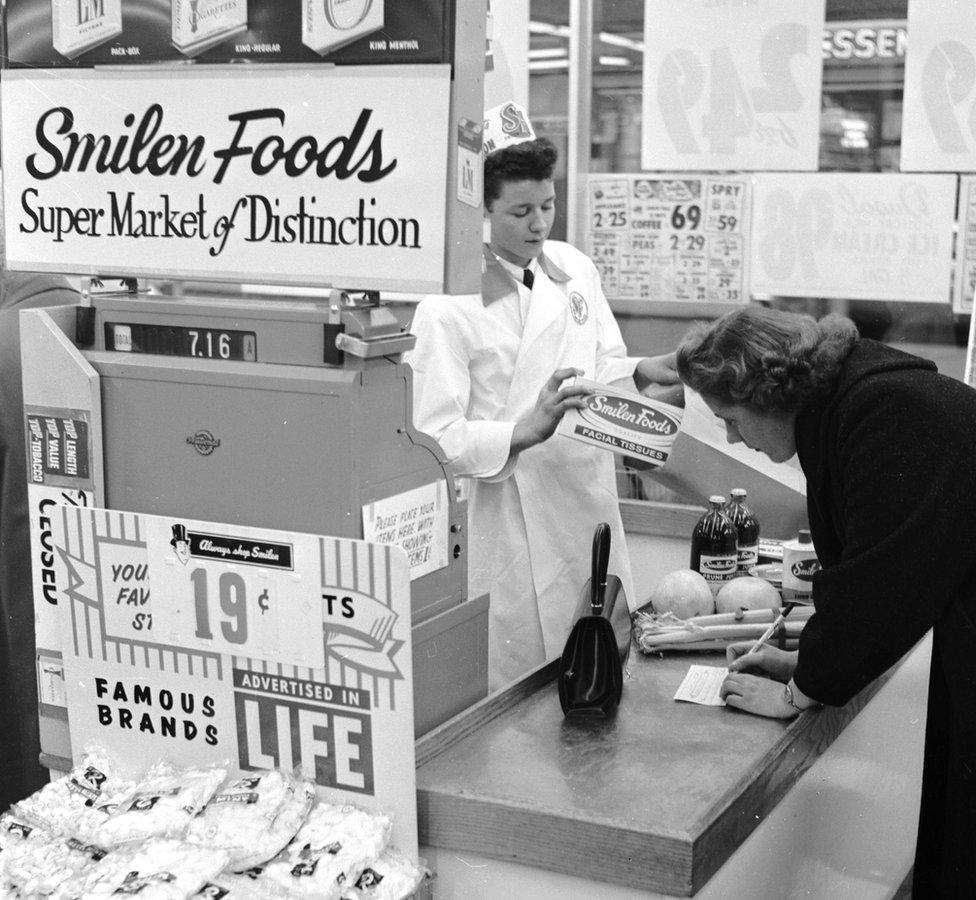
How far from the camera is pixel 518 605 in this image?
3203 mm

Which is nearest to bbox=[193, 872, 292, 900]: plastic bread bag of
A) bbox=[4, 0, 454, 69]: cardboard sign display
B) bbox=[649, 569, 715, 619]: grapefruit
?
bbox=[4, 0, 454, 69]: cardboard sign display

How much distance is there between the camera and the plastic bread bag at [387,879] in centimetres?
170

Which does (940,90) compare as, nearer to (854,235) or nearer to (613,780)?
(854,235)

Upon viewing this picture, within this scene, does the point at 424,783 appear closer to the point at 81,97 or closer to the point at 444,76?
the point at 444,76

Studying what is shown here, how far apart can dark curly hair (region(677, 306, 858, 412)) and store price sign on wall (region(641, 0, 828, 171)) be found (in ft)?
6.55

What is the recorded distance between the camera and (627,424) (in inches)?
103

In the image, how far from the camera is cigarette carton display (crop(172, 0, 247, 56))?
188cm

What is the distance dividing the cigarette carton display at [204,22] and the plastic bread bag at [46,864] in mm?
1162

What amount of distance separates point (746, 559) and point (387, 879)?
1513 millimetres

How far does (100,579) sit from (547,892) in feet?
2.66

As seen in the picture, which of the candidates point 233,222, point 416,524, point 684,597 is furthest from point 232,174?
point 684,597

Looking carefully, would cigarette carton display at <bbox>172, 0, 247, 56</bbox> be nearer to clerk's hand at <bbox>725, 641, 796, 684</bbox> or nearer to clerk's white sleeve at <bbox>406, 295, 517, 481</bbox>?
clerk's white sleeve at <bbox>406, 295, 517, 481</bbox>

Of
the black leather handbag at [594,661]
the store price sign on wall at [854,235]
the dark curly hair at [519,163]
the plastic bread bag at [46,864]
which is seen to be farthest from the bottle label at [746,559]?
the plastic bread bag at [46,864]

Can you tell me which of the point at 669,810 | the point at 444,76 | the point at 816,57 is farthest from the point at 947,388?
the point at 816,57
